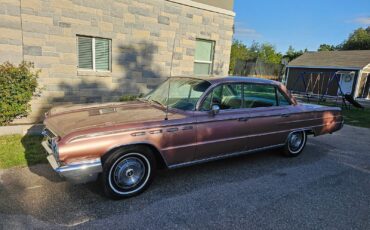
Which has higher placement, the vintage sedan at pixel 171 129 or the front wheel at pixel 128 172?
the vintage sedan at pixel 171 129

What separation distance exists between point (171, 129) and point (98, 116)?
1.05 metres

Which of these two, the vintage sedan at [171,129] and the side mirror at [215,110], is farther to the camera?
the side mirror at [215,110]

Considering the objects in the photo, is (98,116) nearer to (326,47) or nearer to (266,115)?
(266,115)

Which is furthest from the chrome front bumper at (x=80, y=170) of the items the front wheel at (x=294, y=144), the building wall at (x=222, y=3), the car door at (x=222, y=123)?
the building wall at (x=222, y=3)

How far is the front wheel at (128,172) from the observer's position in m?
3.47

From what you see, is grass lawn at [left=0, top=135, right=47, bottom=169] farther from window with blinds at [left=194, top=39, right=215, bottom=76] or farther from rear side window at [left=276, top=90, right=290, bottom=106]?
window with blinds at [left=194, top=39, right=215, bottom=76]

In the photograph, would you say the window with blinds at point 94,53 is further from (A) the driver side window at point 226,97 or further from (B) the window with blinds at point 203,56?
(A) the driver side window at point 226,97

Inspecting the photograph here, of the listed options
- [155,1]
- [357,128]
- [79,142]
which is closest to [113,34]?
[155,1]

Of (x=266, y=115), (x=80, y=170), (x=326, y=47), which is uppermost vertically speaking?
(x=326, y=47)

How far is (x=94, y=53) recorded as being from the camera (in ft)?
25.9

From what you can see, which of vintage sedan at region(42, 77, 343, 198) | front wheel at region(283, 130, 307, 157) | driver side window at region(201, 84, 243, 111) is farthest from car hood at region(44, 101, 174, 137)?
front wheel at region(283, 130, 307, 157)

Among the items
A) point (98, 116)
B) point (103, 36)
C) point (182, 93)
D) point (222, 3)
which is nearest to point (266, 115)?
point (182, 93)

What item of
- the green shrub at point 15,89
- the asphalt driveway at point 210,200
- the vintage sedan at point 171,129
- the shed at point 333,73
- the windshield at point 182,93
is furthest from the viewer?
the shed at point 333,73

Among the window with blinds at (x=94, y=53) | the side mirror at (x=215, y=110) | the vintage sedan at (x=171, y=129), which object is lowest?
the vintage sedan at (x=171, y=129)
